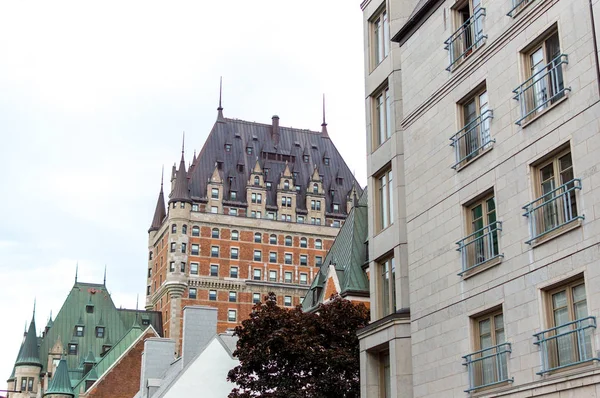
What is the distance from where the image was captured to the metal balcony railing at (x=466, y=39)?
65.7 feet

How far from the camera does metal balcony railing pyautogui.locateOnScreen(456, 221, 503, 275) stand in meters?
18.5

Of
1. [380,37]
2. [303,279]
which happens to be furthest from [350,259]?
[303,279]

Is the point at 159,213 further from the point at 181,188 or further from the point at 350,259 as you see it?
the point at 350,259

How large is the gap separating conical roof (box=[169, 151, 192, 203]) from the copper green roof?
5907 cm

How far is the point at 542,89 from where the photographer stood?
1758 centimetres

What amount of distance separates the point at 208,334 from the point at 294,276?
237 feet

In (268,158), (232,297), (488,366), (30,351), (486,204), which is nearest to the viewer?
(488,366)

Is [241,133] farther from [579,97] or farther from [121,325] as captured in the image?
[579,97]

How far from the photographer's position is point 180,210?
368 ft

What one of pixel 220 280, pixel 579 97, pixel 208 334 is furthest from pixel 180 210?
pixel 579 97

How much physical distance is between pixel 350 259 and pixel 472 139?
2972 centimetres

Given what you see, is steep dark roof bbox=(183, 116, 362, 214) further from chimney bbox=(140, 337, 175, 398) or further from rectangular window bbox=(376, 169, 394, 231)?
rectangular window bbox=(376, 169, 394, 231)

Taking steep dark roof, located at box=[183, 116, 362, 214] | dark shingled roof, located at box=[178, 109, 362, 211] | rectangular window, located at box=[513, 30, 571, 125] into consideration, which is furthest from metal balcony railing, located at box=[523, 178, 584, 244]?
steep dark roof, located at box=[183, 116, 362, 214]

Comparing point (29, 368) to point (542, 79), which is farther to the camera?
point (29, 368)
